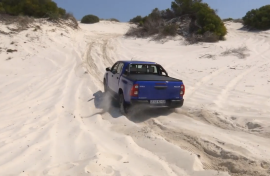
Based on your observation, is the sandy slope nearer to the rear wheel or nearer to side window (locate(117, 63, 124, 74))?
the rear wheel

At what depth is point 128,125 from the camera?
6.82m

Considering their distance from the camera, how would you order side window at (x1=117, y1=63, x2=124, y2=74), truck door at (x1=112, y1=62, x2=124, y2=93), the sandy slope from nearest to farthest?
the sandy slope
truck door at (x1=112, y1=62, x2=124, y2=93)
side window at (x1=117, y1=63, x2=124, y2=74)

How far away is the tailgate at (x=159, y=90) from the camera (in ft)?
24.2

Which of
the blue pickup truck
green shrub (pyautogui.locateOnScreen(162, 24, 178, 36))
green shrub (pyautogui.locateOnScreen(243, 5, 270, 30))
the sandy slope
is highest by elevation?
green shrub (pyautogui.locateOnScreen(243, 5, 270, 30))

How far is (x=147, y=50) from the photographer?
863 inches

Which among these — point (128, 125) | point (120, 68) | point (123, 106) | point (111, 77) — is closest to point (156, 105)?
point (123, 106)

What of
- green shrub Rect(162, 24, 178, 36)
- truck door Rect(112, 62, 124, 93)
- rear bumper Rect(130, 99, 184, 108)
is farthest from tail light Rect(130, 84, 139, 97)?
green shrub Rect(162, 24, 178, 36)

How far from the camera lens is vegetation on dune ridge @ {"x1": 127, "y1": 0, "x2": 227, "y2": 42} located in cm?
2389

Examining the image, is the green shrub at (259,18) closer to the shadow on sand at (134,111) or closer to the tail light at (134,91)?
the shadow on sand at (134,111)

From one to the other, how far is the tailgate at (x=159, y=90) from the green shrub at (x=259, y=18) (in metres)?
23.4

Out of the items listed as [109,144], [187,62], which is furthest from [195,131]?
[187,62]

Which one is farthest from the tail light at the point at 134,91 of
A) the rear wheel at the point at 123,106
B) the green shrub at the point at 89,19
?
the green shrub at the point at 89,19

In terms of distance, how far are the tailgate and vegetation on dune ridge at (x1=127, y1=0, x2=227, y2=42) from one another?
16237mm

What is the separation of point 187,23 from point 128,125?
21.9 meters
